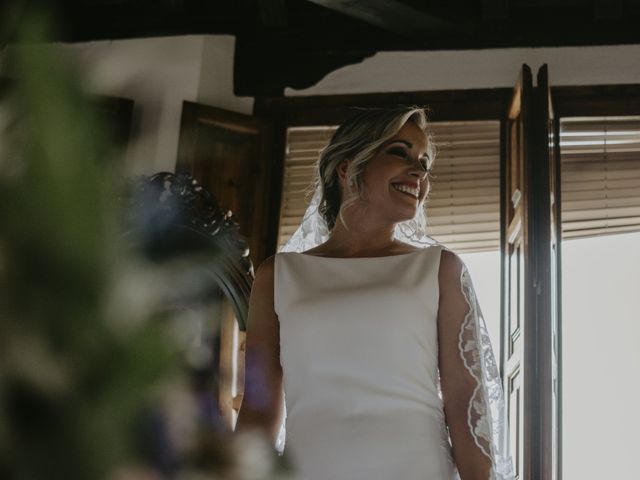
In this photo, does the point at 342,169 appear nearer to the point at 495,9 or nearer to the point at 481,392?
the point at 481,392

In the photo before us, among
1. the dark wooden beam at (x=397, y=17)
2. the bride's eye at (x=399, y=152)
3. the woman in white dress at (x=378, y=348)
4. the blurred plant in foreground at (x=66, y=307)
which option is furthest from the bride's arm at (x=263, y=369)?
the dark wooden beam at (x=397, y=17)

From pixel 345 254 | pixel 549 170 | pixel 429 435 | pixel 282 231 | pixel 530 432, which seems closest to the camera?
pixel 429 435

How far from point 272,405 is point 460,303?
424mm

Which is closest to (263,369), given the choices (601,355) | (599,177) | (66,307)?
(66,307)

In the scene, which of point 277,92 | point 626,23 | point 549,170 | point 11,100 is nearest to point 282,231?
point 277,92

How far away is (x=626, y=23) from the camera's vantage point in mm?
3982

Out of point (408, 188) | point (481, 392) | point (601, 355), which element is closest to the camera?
point (481, 392)

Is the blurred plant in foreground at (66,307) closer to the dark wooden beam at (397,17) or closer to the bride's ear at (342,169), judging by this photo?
the bride's ear at (342,169)

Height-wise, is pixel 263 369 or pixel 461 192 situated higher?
pixel 461 192

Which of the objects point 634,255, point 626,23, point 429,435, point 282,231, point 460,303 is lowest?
point 429,435

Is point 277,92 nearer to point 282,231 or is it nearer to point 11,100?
point 282,231

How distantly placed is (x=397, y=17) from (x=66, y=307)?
12.8 feet

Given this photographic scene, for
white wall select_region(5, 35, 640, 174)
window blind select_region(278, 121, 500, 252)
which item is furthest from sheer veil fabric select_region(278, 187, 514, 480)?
white wall select_region(5, 35, 640, 174)

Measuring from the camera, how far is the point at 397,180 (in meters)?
2.19
